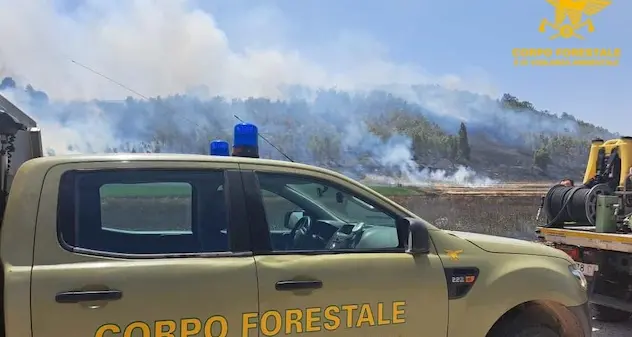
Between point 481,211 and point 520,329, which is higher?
point 520,329

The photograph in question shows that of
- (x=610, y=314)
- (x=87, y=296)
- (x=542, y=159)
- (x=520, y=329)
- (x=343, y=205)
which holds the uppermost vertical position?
(x=343, y=205)

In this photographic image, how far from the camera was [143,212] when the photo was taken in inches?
117

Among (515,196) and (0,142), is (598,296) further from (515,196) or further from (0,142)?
(515,196)

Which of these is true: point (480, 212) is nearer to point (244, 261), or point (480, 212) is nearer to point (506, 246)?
point (506, 246)

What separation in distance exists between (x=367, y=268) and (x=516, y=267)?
0.97 meters

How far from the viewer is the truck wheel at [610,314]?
19.9ft

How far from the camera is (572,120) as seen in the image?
163 ft

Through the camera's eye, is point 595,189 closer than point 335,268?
No

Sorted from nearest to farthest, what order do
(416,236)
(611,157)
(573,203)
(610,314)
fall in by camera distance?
(416,236) → (610,314) → (573,203) → (611,157)

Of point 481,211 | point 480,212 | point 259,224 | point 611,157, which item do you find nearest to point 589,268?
point 611,157

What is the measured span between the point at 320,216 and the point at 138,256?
44.7 inches

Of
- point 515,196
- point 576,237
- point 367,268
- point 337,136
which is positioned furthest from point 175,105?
point 367,268

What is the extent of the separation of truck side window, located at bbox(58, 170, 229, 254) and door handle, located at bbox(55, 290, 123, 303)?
0.21 m

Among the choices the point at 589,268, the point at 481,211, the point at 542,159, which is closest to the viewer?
the point at 589,268
